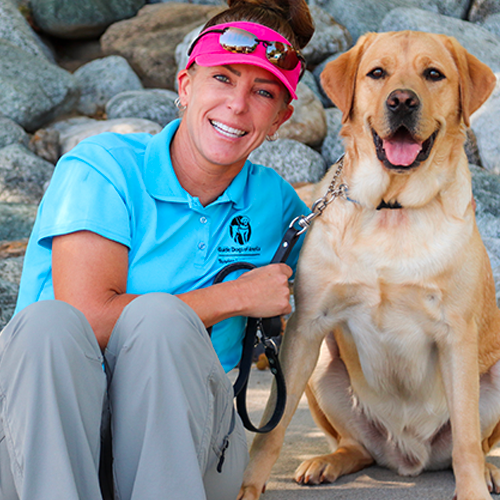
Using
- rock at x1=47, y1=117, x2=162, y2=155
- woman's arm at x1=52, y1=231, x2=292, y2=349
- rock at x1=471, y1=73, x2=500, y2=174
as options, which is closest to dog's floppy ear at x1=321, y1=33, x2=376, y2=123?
woman's arm at x1=52, y1=231, x2=292, y2=349

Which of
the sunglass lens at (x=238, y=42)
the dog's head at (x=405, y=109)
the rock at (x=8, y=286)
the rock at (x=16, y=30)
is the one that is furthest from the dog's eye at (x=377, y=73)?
the rock at (x=16, y=30)

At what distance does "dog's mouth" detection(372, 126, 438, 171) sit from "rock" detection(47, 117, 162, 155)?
511 cm

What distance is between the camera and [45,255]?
78.5 inches

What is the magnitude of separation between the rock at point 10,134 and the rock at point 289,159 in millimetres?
2955

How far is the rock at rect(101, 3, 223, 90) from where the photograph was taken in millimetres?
9453

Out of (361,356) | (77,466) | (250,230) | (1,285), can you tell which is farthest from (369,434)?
(1,285)

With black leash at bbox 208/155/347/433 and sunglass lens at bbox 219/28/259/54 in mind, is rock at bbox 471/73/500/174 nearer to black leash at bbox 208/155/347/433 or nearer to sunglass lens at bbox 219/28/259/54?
black leash at bbox 208/155/347/433

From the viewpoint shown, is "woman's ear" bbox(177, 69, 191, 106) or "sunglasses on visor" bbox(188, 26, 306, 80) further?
"woman's ear" bbox(177, 69, 191, 106)

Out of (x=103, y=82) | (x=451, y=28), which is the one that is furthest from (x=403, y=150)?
(x=451, y=28)

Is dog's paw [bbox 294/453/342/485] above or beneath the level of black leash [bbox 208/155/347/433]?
beneath

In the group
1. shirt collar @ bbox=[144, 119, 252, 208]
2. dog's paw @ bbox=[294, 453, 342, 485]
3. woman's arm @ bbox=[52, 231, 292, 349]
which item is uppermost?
shirt collar @ bbox=[144, 119, 252, 208]

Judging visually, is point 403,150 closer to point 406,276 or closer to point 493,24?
point 406,276

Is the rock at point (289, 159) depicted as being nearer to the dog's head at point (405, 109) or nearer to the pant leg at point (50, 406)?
the dog's head at point (405, 109)

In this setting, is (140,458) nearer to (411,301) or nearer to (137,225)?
(137,225)
